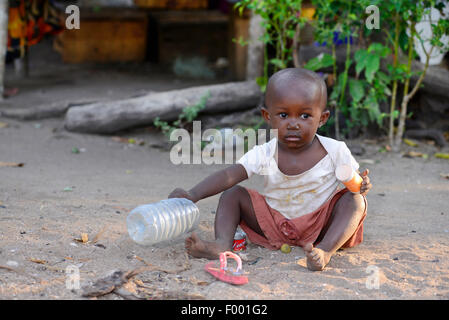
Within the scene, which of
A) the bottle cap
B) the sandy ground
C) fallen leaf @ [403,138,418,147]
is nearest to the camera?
the sandy ground

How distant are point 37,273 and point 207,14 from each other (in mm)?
8259

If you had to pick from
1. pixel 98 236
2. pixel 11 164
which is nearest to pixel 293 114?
pixel 98 236

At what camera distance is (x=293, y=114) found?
2607 mm

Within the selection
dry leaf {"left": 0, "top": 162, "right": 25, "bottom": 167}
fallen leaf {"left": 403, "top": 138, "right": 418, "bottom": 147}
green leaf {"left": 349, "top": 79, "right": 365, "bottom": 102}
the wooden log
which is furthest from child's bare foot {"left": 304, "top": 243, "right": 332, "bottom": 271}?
the wooden log

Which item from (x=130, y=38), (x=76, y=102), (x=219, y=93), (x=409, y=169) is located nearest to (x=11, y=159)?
(x=76, y=102)

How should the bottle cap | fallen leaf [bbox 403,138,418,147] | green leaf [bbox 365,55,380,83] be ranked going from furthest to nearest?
fallen leaf [bbox 403,138,418,147]
green leaf [bbox 365,55,380,83]
the bottle cap

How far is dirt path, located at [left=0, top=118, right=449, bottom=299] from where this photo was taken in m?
2.36

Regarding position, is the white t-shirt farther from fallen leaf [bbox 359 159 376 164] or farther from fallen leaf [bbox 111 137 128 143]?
fallen leaf [bbox 111 137 128 143]

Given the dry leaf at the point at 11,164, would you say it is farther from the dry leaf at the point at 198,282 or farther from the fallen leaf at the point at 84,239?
the dry leaf at the point at 198,282

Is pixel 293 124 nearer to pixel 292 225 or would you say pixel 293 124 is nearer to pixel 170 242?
pixel 292 225

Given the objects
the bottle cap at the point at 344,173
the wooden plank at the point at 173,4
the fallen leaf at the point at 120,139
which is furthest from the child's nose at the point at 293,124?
the wooden plank at the point at 173,4

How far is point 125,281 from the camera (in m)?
2.39

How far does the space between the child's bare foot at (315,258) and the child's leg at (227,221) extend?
0.43m

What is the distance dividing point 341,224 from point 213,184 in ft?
2.16
